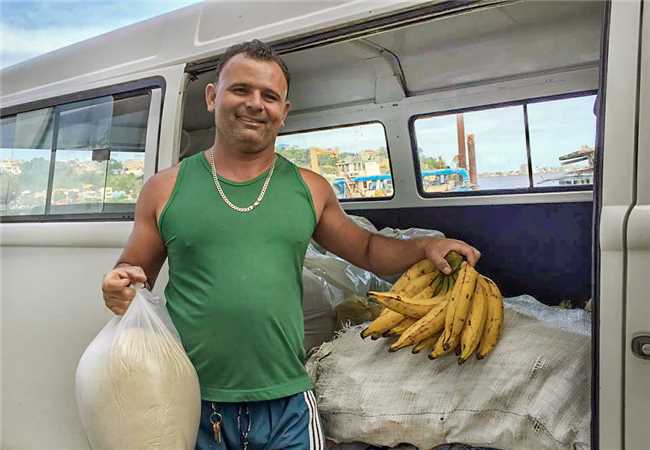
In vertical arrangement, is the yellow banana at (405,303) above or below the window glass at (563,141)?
below

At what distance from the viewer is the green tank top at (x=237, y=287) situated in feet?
6.33

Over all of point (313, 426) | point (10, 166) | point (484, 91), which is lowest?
point (313, 426)

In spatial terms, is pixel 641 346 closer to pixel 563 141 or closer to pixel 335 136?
pixel 563 141

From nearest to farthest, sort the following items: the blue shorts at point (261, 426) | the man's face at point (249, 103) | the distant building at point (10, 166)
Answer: the blue shorts at point (261, 426) < the man's face at point (249, 103) < the distant building at point (10, 166)

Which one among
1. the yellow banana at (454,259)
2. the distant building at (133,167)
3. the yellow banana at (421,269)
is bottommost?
the yellow banana at (421,269)

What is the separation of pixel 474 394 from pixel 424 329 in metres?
0.26

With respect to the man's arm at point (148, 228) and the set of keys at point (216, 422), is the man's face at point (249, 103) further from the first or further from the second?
the set of keys at point (216, 422)

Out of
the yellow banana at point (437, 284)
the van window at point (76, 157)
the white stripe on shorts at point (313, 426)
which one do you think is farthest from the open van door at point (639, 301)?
the van window at point (76, 157)

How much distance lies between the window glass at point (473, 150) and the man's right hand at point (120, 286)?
2.44 m

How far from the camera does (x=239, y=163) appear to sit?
6.87 ft

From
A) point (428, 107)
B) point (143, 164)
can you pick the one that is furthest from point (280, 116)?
point (428, 107)

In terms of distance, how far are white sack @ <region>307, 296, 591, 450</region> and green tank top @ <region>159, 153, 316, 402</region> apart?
0.79ft

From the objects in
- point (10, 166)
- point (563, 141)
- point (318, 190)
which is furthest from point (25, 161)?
point (563, 141)

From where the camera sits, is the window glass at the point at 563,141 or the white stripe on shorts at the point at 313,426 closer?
the white stripe on shorts at the point at 313,426
